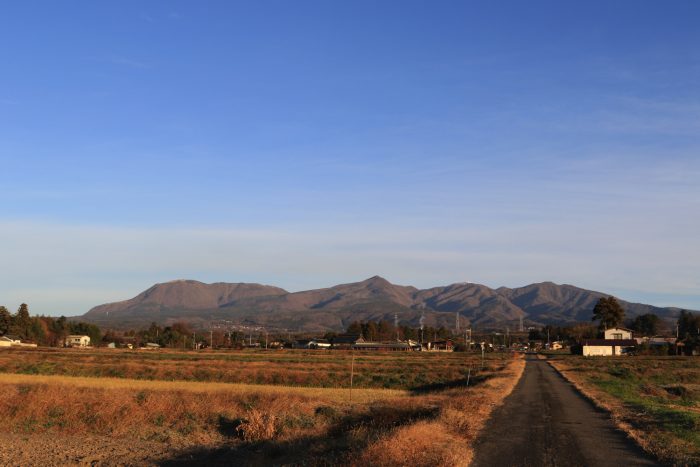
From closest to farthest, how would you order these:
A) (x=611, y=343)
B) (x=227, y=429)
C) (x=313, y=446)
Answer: (x=313, y=446) → (x=227, y=429) → (x=611, y=343)

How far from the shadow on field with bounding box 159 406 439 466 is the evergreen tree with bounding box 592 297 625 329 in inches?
5707

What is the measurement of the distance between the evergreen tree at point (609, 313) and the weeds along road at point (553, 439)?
444 ft

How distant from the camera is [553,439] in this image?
20578 millimetres

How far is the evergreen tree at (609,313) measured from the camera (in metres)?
158

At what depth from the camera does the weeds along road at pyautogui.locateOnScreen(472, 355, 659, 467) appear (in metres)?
16.9

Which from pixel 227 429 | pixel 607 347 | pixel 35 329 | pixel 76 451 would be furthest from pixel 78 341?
pixel 76 451

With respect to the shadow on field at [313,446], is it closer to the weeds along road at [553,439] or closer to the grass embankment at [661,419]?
the weeds along road at [553,439]

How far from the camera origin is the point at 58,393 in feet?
104

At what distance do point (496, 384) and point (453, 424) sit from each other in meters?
24.8

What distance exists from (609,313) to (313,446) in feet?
506

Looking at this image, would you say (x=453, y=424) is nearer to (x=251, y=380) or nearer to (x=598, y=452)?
(x=598, y=452)

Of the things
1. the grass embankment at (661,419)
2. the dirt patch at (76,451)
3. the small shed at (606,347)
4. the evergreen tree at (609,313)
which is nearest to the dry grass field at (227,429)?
the dirt patch at (76,451)

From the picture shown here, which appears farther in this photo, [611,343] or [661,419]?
[611,343]

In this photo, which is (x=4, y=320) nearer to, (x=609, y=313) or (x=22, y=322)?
(x=22, y=322)
